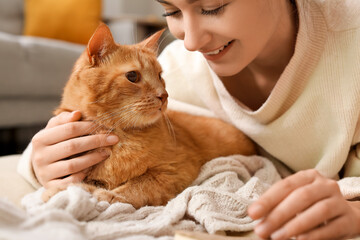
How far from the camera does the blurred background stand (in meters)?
2.55

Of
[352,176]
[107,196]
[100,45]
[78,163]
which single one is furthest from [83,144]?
[352,176]

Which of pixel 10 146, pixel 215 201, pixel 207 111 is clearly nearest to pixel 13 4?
pixel 10 146

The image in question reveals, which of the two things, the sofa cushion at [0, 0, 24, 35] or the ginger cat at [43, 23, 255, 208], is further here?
the sofa cushion at [0, 0, 24, 35]

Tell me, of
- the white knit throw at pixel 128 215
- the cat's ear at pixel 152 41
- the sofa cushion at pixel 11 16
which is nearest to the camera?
the white knit throw at pixel 128 215

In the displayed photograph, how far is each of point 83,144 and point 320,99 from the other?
2.54ft

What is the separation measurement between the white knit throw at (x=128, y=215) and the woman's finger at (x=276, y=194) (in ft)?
0.48

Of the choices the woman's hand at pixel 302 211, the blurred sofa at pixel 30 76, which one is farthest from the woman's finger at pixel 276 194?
the blurred sofa at pixel 30 76

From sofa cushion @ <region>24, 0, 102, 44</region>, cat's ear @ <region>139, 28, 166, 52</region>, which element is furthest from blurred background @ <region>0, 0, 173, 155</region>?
cat's ear @ <region>139, 28, 166, 52</region>

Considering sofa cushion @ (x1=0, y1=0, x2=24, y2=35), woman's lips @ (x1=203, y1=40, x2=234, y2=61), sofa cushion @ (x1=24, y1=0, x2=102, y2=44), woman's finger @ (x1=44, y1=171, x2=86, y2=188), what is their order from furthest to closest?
sofa cushion @ (x1=0, y1=0, x2=24, y2=35) → sofa cushion @ (x1=24, y1=0, x2=102, y2=44) → woman's lips @ (x1=203, y1=40, x2=234, y2=61) → woman's finger @ (x1=44, y1=171, x2=86, y2=188)

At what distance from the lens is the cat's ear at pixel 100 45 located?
3.20ft

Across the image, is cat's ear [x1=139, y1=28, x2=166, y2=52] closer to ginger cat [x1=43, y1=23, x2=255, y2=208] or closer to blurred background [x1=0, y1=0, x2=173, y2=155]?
ginger cat [x1=43, y1=23, x2=255, y2=208]

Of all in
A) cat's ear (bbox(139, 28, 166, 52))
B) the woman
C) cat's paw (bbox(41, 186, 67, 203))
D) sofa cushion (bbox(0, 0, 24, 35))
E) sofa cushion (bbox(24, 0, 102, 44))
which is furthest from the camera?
sofa cushion (bbox(0, 0, 24, 35))

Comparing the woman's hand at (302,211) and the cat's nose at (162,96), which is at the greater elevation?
the cat's nose at (162,96)

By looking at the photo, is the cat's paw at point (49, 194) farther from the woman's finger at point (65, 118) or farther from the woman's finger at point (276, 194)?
the woman's finger at point (276, 194)
